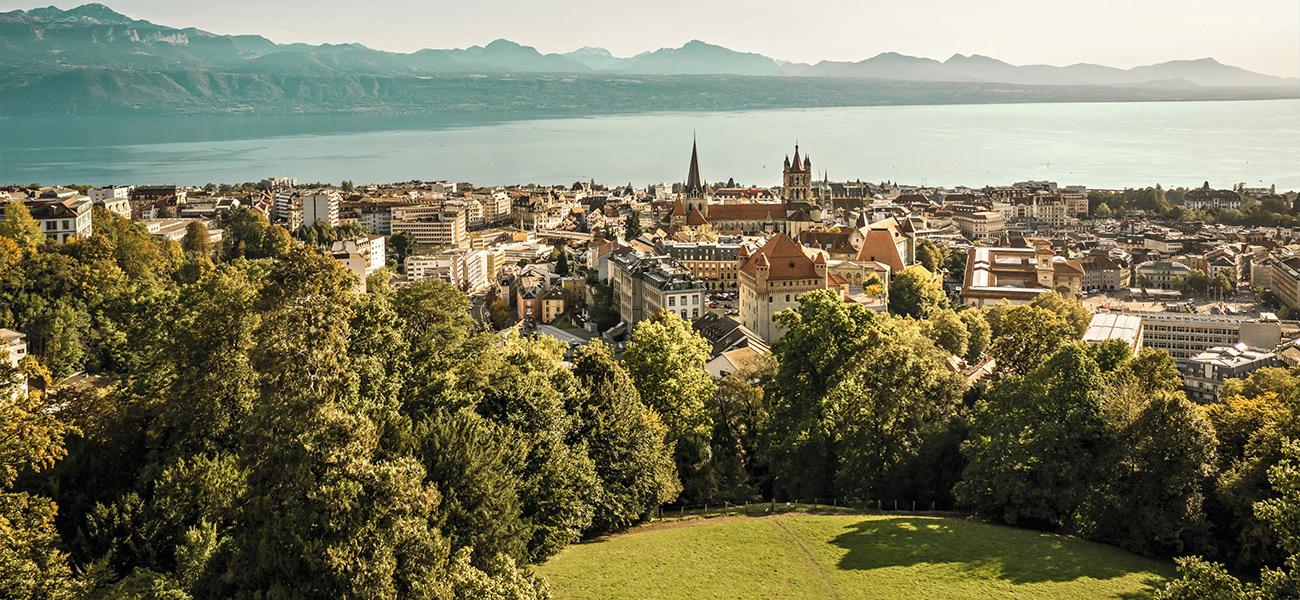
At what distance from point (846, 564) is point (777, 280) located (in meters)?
21.3

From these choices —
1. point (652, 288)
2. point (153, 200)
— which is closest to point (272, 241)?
point (652, 288)

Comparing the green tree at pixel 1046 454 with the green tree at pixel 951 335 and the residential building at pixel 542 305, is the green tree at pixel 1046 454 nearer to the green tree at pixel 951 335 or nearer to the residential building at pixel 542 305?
the green tree at pixel 951 335

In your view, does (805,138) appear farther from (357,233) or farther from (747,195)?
(357,233)

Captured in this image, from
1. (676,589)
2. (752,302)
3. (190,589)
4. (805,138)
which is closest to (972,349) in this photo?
(752,302)

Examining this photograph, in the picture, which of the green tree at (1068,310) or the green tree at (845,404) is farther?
the green tree at (1068,310)

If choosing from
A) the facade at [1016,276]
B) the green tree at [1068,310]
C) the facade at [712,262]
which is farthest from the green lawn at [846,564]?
the facade at [712,262]

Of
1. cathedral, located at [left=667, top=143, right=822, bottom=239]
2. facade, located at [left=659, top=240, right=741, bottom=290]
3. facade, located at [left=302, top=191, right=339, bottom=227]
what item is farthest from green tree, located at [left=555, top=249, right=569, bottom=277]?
facade, located at [left=302, top=191, right=339, bottom=227]

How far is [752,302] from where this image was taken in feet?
111

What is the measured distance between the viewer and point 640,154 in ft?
493

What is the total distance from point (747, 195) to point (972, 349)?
44076mm

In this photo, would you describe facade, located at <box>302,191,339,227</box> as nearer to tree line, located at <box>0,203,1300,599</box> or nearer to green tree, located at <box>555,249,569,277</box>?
green tree, located at <box>555,249,569,277</box>

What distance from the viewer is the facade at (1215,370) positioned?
28.6 m

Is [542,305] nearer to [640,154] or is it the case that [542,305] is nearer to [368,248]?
[368,248]

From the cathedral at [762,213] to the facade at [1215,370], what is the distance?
78.5 feet
